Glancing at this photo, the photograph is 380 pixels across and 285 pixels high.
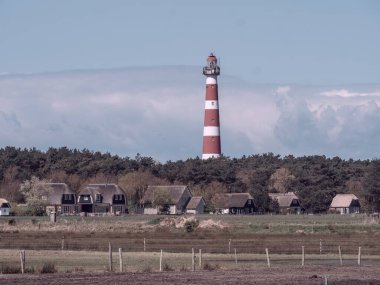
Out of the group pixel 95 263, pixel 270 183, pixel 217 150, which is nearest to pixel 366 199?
pixel 217 150

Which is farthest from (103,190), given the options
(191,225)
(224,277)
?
(224,277)

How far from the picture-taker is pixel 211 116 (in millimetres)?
156875

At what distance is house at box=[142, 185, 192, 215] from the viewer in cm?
17175

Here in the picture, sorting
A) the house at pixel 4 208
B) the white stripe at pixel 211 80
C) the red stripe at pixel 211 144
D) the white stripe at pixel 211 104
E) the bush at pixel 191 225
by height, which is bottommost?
the bush at pixel 191 225

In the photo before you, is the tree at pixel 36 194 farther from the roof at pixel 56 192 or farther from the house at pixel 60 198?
the roof at pixel 56 192

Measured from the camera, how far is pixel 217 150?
161750 millimetres

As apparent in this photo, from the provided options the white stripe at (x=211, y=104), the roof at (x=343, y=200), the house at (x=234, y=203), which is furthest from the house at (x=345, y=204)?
the white stripe at (x=211, y=104)

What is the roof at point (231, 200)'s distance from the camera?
175 metres

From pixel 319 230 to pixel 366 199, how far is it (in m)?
53.0

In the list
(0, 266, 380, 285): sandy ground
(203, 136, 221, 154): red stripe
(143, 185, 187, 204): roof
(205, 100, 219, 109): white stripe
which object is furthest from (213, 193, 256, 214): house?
(0, 266, 380, 285): sandy ground

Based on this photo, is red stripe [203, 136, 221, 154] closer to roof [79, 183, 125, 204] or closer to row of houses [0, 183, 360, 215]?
row of houses [0, 183, 360, 215]

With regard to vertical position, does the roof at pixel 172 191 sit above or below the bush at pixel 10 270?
above

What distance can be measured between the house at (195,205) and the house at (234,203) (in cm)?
367

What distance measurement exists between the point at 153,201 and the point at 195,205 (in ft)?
22.0
